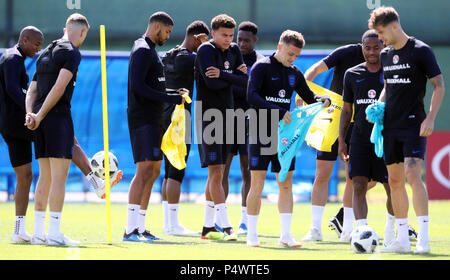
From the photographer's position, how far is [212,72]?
9.17 m

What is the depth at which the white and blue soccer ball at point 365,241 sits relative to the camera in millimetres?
7812

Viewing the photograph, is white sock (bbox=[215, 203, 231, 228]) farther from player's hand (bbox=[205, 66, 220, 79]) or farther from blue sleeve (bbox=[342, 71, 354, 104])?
blue sleeve (bbox=[342, 71, 354, 104])

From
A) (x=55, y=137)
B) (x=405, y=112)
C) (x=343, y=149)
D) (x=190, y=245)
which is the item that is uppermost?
(x=405, y=112)

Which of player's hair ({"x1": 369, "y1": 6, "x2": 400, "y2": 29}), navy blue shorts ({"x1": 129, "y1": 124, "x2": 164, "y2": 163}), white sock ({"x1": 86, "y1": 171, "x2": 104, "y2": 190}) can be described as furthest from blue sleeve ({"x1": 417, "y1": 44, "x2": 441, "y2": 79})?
white sock ({"x1": 86, "y1": 171, "x2": 104, "y2": 190})

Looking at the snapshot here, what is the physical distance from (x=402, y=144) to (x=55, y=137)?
140 inches

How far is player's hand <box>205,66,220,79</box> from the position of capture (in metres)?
9.17

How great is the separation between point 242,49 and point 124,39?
13.7m

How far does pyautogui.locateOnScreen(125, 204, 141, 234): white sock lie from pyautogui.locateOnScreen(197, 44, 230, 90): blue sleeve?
1.63 metres

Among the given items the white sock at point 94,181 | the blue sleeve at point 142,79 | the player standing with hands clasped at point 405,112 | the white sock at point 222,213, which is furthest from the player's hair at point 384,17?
the white sock at point 94,181

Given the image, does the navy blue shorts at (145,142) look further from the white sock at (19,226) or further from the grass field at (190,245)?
the white sock at (19,226)

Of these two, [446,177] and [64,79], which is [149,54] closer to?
[64,79]

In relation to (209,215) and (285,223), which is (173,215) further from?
(285,223)

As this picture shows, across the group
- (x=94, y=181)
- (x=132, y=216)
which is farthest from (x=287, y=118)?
(x=94, y=181)

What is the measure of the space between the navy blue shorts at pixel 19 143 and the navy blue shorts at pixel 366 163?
11.9 feet
